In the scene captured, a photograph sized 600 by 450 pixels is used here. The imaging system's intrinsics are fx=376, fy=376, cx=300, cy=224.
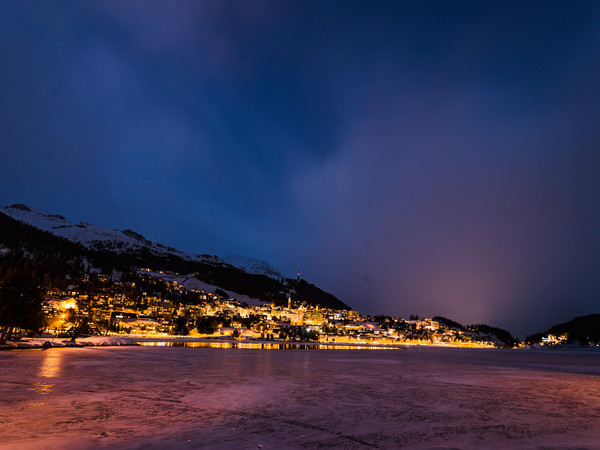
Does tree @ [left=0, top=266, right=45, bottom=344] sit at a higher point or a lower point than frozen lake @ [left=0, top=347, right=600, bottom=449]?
higher

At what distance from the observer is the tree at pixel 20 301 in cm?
5244

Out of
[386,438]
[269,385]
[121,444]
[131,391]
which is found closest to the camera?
[121,444]

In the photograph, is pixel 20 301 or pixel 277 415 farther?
pixel 20 301

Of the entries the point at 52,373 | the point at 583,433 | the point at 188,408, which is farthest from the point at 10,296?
the point at 583,433

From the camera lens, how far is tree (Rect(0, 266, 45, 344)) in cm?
5244

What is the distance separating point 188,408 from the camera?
1338 cm

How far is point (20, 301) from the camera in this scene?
5431 centimetres

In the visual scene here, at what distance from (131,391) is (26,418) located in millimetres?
5888

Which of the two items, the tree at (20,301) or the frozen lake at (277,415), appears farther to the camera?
the tree at (20,301)

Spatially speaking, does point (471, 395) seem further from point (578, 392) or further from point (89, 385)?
point (89, 385)

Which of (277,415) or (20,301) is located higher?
(20,301)

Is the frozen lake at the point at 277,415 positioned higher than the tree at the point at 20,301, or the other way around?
the tree at the point at 20,301

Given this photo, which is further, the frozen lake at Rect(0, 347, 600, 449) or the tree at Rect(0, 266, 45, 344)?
the tree at Rect(0, 266, 45, 344)

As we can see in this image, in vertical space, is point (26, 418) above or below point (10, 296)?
below
